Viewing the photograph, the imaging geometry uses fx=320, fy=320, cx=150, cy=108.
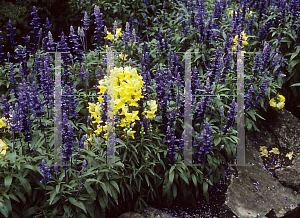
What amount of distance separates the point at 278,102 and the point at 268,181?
131cm

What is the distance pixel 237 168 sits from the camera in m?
4.60

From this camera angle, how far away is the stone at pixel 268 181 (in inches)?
163

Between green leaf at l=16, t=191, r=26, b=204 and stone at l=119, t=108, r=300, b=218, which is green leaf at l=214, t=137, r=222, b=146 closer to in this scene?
stone at l=119, t=108, r=300, b=218

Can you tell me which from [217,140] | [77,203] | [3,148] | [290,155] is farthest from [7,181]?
[290,155]

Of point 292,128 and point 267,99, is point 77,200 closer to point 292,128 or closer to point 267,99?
point 267,99

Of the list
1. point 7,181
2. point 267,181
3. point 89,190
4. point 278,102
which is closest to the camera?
point 7,181

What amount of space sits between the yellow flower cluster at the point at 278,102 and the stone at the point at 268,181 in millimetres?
380

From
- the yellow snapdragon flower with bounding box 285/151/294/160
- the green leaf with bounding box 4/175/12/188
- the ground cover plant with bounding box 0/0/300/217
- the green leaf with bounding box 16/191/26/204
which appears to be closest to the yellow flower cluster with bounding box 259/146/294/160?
the yellow snapdragon flower with bounding box 285/151/294/160

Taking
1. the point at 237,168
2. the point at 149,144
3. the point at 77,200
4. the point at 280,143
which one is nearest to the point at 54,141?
the point at 77,200

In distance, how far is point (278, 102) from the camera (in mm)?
5109

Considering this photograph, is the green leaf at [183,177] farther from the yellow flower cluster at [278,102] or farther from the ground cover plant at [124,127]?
the yellow flower cluster at [278,102]

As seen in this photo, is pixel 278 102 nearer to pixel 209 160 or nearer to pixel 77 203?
pixel 209 160

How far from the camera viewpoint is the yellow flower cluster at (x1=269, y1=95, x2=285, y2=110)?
5.05 meters

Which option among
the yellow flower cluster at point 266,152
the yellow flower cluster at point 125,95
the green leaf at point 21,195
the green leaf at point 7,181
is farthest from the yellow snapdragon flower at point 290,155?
the green leaf at point 7,181
